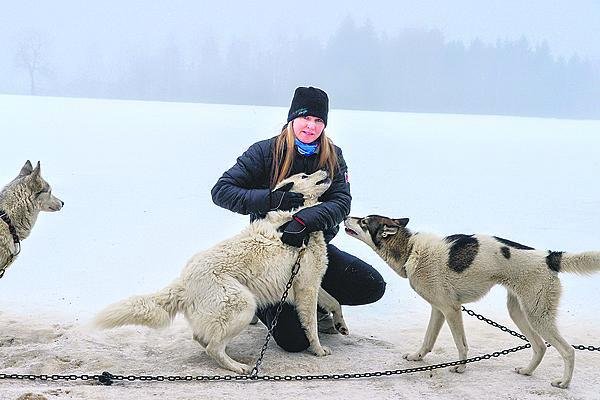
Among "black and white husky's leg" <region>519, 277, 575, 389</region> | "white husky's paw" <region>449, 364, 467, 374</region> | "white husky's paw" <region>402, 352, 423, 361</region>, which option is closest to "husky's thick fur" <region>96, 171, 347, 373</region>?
"white husky's paw" <region>402, 352, 423, 361</region>

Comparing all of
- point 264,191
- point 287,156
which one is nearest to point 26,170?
point 264,191

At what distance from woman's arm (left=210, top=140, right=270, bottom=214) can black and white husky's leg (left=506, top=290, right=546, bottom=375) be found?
1738 mm

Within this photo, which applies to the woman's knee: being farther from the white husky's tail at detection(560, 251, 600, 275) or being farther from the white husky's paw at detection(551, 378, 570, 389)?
the white husky's tail at detection(560, 251, 600, 275)

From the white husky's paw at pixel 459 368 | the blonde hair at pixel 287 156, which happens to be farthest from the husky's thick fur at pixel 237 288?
the white husky's paw at pixel 459 368

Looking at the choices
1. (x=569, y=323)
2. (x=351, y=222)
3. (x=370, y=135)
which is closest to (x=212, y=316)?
(x=351, y=222)

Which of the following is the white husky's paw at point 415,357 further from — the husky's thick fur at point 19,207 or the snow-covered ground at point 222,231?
the husky's thick fur at point 19,207

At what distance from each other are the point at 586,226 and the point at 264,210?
6.19 m

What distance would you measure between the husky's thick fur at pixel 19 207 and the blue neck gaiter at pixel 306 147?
197cm

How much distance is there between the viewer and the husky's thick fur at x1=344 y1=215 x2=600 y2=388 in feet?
12.0

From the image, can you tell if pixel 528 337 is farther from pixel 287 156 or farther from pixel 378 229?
pixel 287 156

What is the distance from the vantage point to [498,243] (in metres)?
3.90

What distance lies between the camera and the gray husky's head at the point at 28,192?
15.1 feet

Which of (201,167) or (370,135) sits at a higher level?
(370,135)

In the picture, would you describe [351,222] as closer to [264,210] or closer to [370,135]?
[264,210]
